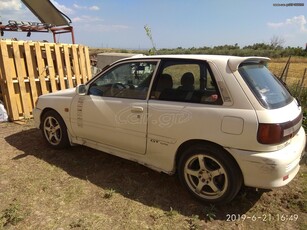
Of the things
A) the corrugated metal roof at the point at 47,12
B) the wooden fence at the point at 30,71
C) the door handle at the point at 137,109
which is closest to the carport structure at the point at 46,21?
the corrugated metal roof at the point at 47,12

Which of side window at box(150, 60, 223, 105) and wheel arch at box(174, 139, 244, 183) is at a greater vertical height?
side window at box(150, 60, 223, 105)

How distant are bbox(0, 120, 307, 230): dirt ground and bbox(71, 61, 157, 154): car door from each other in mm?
508

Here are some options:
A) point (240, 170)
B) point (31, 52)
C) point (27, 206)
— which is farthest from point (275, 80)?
point (31, 52)

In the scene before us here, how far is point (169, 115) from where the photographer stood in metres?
3.44

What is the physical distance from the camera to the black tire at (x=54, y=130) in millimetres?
4824

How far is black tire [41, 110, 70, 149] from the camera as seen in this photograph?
4.82m

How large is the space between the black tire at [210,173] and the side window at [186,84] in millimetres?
571

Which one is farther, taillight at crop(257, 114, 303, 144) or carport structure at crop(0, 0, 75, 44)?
carport structure at crop(0, 0, 75, 44)

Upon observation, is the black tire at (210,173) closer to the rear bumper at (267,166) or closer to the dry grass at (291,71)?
the rear bumper at (267,166)

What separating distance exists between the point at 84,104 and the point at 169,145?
5.23 ft

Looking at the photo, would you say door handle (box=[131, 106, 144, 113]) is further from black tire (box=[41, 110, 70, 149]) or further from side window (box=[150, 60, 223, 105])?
black tire (box=[41, 110, 70, 149])

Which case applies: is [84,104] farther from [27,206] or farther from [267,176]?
[267,176]

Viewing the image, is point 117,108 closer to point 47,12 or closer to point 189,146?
point 189,146
